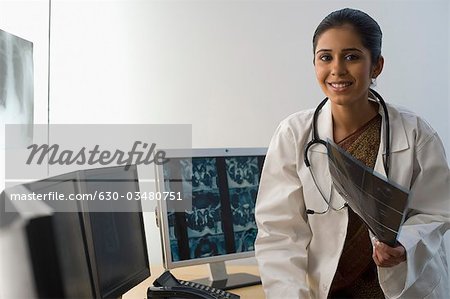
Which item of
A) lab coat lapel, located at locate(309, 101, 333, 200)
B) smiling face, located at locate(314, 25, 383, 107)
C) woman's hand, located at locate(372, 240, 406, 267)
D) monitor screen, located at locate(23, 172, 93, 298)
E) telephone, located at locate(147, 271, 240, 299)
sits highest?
smiling face, located at locate(314, 25, 383, 107)

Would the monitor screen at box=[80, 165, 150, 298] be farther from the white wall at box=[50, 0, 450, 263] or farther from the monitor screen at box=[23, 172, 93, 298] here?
the white wall at box=[50, 0, 450, 263]

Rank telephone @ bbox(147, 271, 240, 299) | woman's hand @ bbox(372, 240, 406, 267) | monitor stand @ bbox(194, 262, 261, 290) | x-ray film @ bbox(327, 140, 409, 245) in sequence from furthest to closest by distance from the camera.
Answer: monitor stand @ bbox(194, 262, 261, 290) → telephone @ bbox(147, 271, 240, 299) → woman's hand @ bbox(372, 240, 406, 267) → x-ray film @ bbox(327, 140, 409, 245)

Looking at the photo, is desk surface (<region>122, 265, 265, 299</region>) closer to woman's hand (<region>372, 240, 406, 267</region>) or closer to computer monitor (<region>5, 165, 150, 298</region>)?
computer monitor (<region>5, 165, 150, 298</region>)

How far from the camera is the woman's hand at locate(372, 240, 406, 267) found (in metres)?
1.15

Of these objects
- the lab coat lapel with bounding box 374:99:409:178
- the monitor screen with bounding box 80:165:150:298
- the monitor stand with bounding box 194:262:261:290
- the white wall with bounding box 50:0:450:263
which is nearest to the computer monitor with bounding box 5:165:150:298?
the monitor screen with bounding box 80:165:150:298

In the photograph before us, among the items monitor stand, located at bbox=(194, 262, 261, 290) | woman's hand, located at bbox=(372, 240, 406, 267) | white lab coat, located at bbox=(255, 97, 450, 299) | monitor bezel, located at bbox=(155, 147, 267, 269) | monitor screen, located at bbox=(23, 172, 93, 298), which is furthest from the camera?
monitor stand, located at bbox=(194, 262, 261, 290)

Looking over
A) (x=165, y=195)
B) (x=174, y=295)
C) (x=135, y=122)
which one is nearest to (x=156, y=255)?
(x=135, y=122)

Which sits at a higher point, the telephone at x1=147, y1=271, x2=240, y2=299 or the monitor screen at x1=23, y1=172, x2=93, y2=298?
the monitor screen at x1=23, y1=172, x2=93, y2=298

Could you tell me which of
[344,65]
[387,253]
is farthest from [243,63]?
[387,253]

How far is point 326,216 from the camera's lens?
1.34 m

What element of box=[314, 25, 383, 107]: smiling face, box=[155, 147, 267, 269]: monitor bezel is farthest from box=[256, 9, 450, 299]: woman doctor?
box=[155, 147, 267, 269]: monitor bezel

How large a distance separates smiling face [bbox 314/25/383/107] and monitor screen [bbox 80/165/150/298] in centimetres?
63

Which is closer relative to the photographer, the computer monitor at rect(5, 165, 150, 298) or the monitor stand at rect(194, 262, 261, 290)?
the computer monitor at rect(5, 165, 150, 298)

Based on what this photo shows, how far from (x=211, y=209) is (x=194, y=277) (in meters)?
0.33
